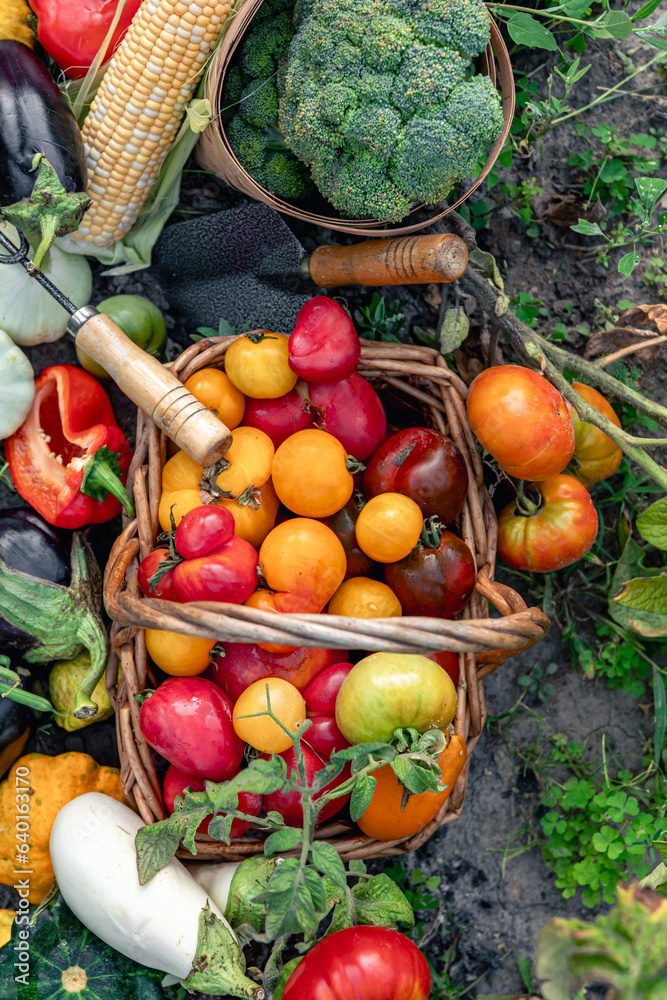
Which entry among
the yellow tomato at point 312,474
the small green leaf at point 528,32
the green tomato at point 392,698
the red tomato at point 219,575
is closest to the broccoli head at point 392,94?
the small green leaf at point 528,32

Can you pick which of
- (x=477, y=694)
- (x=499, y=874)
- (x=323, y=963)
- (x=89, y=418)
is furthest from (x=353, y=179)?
(x=499, y=874)

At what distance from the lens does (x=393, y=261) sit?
1224 mm

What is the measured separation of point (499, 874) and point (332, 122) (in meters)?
1.50

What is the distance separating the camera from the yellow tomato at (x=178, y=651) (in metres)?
1.16

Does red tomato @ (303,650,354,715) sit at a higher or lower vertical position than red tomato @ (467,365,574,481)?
lower

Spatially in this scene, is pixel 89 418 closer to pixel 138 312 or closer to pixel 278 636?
pixel 138 312

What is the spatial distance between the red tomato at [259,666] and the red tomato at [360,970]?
38 cm

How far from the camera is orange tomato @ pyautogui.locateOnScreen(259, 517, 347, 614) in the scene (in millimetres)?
1122

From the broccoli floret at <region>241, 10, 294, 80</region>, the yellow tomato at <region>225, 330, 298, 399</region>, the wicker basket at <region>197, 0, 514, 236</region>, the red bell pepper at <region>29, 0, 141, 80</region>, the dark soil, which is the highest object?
the red bell pepper at <region>29, 0, 141, 80</region>

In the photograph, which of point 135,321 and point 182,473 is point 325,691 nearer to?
point 182,473

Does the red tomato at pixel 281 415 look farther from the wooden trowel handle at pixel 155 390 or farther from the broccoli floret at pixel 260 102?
the broccoli floret at pixel 260 102

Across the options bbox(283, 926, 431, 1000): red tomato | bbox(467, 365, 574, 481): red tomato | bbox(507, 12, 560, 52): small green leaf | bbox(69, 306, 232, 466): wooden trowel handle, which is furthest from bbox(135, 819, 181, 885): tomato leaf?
bbox(507, 12, 560, 52): small green leaf

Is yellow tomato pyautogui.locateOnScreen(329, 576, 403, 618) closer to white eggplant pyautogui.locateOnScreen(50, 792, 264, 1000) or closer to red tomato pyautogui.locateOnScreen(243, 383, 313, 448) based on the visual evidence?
red tomato pyautogui.locateOnScreen(243, 383, 313, 448)

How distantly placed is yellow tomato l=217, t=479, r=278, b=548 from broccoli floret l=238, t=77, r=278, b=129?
65cm
